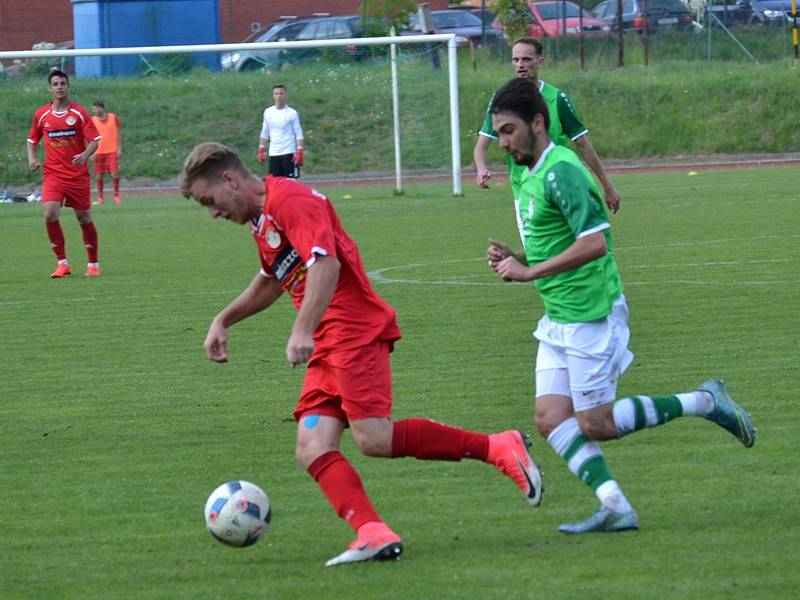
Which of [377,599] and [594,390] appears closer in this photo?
[377,599]

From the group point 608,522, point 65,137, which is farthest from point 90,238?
point 608,522

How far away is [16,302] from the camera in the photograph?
12.6 meters

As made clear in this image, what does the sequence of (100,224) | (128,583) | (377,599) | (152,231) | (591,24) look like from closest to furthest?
(377,599) → (128,583) → (152,231) → (100,224) → (591,24)

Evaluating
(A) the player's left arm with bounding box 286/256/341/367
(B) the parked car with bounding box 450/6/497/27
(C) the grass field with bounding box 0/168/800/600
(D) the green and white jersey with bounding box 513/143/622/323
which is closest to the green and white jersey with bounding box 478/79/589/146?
(C) the grass field with bounding box 0/168/800/600

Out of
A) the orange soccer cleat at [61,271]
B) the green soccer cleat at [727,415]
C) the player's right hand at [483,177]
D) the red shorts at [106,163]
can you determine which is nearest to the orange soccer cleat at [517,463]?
the green soccer cleat at [727,415]

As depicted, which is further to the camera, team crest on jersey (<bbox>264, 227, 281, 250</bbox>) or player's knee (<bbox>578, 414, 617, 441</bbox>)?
player's knee (<bbox>578, 414, 617, 441</bbox>)

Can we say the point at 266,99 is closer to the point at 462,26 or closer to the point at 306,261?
the point at 462,26

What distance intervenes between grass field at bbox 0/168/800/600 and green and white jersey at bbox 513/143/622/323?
2.61ft

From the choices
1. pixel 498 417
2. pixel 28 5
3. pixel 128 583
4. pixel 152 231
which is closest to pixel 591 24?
pixel 28 5

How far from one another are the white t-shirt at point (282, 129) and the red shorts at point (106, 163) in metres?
5.71

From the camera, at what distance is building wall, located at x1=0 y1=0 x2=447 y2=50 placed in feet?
137

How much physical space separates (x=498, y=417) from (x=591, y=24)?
31463 millimetres

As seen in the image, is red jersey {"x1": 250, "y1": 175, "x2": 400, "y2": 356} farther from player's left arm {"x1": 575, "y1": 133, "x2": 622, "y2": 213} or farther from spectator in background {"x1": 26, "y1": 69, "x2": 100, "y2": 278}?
spectator in background {"x1": 26, "y1": 69, "x2": 100, "y2": 278}

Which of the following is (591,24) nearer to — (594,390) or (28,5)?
(28,5)
